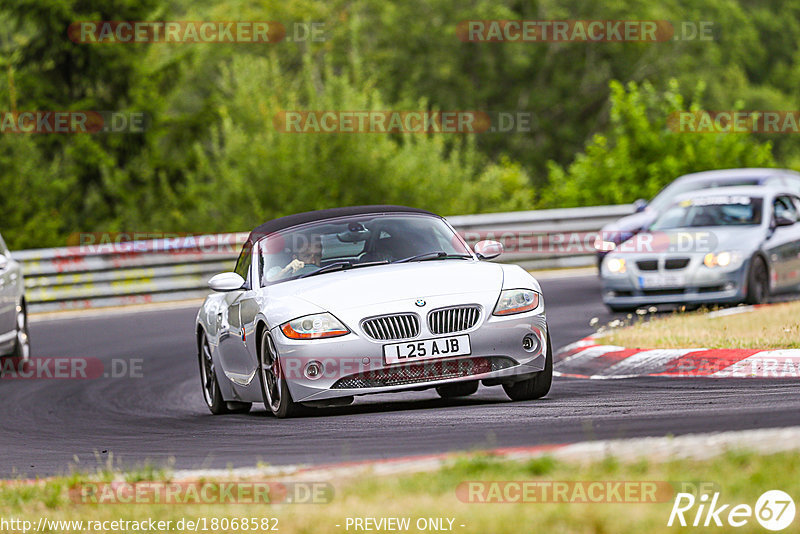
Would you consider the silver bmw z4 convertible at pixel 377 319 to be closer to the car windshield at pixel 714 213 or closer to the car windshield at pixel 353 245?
the car windshield at pixel 353 245

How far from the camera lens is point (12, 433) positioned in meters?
10.1

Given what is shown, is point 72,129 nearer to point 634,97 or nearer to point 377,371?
point 634,97

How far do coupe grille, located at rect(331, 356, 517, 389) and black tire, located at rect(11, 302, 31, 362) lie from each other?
6.50 metres

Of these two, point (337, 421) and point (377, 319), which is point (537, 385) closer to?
point (377, 319)

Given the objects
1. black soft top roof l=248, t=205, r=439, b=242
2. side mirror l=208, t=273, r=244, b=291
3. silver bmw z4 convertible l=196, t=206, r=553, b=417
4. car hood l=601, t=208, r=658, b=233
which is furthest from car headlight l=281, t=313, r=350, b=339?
car hood l=601, t=208, r=658, b=233

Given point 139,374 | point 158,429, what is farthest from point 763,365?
point 139,374

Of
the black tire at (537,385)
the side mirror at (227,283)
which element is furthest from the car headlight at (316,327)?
the black tire at (537,385)

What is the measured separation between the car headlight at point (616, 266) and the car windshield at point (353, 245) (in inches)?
259

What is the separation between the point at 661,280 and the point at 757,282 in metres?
1.05

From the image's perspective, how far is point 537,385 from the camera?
9375mm

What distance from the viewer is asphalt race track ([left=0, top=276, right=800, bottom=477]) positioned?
22.5 feet

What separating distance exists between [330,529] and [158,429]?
4.84 meters

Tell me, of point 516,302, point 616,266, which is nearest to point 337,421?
point 516,302

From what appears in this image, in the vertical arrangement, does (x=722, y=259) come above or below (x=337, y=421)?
below
